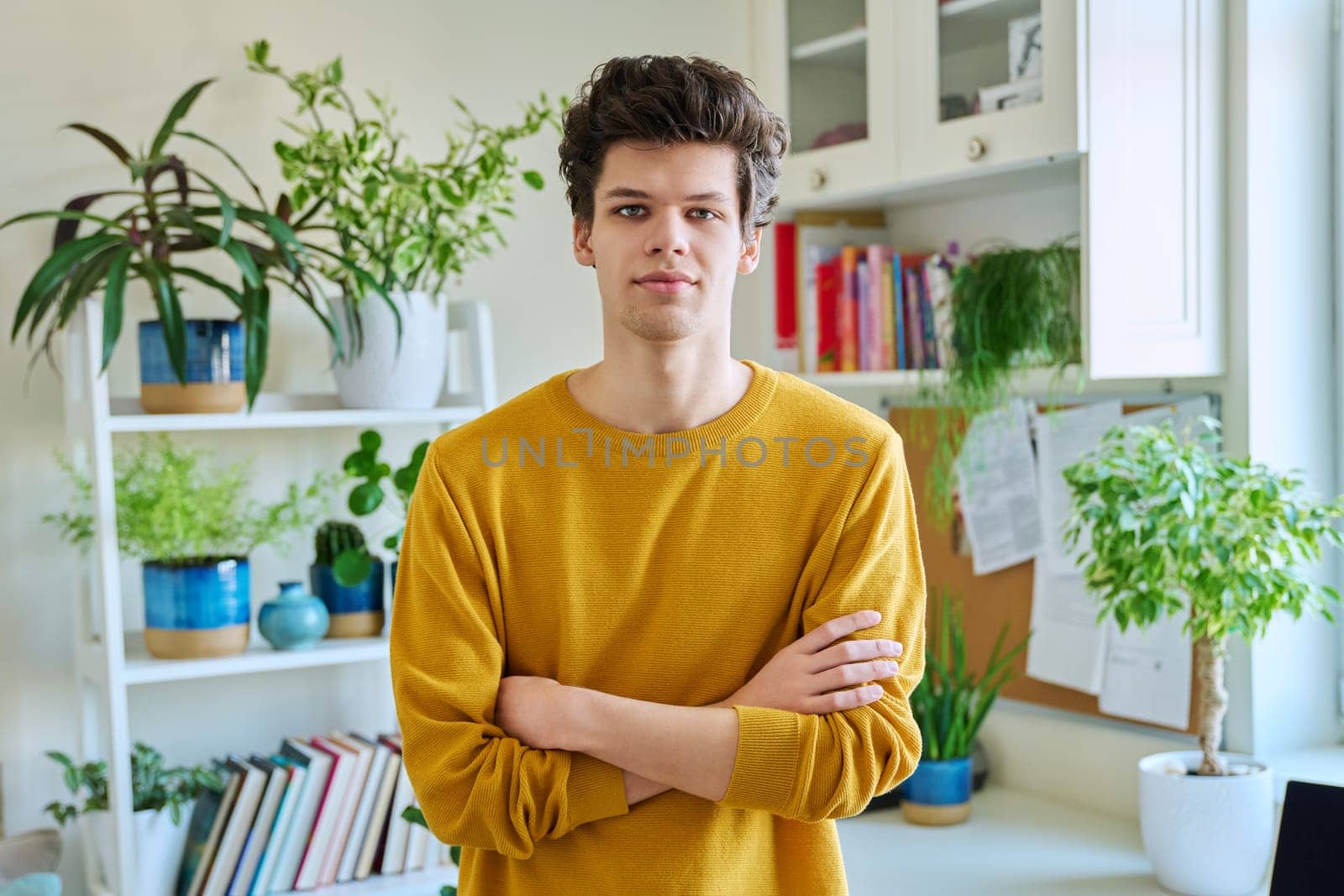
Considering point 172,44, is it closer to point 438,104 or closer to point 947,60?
point 438,104

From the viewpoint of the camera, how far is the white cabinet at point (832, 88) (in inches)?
94.4

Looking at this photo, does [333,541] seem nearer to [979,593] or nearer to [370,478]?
[370,478]

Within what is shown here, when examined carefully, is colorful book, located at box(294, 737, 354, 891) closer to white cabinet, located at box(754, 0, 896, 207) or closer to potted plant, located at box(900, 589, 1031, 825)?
potted plant, located at box(900, 589, 1031, 825)

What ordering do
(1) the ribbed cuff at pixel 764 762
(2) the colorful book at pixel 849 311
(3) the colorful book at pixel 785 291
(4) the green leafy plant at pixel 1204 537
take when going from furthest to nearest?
(3) the colorful book at pixel 785 291
(2) the colorful book at pixel 849 311
(4) the green leafy plant at pixel 1204 537
(1) the ribbed cuff at pixel 764 762

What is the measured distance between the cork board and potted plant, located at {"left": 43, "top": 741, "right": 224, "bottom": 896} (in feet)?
4.39

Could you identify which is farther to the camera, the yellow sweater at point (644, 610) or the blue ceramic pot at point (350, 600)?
the blue ceramic pot at point (350, 600)

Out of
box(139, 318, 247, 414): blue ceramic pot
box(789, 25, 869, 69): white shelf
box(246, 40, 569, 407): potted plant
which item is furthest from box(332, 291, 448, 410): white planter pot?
box(789, 25, 869, 69): white shelf

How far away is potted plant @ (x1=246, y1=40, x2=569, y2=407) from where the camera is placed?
2.23 m

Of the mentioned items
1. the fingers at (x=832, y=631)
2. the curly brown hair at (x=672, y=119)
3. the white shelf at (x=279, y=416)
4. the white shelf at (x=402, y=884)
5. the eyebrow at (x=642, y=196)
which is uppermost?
the curly brown hair at (x=672, y=119)

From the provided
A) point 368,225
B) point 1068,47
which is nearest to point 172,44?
point 368,225

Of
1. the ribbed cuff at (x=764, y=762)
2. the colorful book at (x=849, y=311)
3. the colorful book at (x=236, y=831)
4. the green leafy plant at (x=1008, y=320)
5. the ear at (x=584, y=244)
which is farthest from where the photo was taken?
the colorful book at (x=849, y=311)

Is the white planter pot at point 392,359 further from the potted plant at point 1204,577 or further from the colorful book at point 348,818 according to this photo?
the potted plant at point 1204,577

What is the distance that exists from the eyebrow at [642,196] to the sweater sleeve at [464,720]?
0.30 m

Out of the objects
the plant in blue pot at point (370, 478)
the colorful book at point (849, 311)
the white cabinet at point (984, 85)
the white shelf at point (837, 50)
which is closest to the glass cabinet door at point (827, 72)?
the white shelf at point (837, 50)
